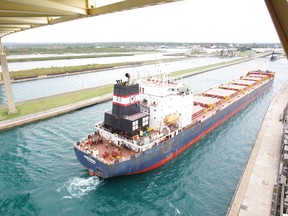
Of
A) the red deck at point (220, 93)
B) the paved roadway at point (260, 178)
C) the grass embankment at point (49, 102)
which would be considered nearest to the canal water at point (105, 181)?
the paved roadway at point (260, 178)

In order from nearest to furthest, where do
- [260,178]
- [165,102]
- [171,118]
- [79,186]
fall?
[260,178], [79,186], [171,118], [165,102]

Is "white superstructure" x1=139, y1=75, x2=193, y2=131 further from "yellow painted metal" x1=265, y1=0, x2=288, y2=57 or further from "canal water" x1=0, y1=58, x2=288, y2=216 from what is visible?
"yellow painted metal" x1=265, y1=0, x2=288, y2=57

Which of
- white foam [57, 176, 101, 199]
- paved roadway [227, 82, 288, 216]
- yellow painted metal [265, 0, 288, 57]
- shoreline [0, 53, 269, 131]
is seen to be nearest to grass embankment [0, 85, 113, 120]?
shoreline [0, 53, 269, 131]

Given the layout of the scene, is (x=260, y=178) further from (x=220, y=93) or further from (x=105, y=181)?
(x=220, y=93)

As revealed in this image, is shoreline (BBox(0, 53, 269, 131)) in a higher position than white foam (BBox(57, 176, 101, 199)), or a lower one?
higher

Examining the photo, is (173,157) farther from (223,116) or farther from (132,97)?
(223,116)

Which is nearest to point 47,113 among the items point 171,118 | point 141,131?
point 141,131

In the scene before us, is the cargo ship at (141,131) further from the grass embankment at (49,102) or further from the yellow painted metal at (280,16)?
the grass embankment at (49,102)
